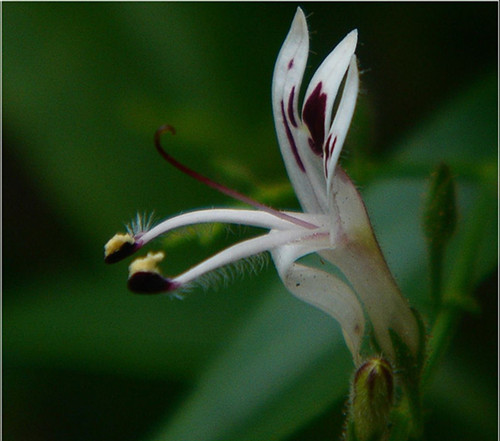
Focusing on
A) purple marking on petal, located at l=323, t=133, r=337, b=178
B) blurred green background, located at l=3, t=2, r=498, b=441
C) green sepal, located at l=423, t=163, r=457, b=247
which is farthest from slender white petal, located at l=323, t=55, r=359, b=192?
blurred green background, located at l=3, t=2, r=498, b=441

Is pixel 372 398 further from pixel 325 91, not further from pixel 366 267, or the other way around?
pixel 325 91

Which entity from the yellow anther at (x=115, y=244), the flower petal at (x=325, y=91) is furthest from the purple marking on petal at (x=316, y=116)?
the yellow anther at (x=115, y=244)

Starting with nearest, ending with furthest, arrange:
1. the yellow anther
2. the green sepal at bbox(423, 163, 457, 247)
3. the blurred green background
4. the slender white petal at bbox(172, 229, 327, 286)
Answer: the slender white petal at bbox(172, 229, 327, 286)
the yellow anther
the green sepal at bbox(423, 163, 457, 247)
the blurred green background

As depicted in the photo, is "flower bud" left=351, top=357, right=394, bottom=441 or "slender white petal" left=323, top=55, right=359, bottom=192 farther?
"flower bud" left=351, top=357, right=394, bottom=441

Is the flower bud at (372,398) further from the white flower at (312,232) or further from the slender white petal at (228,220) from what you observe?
the slender white petal at (228,220)

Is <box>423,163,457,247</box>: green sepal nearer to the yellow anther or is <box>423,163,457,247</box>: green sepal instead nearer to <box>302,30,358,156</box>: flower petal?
<box>302,30,358,156</box>: flower petal

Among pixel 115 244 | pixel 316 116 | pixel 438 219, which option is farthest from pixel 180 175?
pixel 316 116
